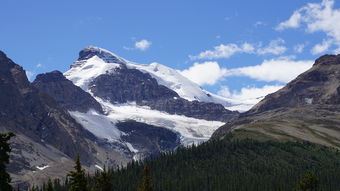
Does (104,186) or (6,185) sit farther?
(104,186)

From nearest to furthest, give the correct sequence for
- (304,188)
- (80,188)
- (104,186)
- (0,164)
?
(0,164) → (80,188) → (104,186) → (304,188)

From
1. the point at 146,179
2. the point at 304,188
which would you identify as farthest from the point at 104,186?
the point at 304,188

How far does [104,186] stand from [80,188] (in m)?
6.84

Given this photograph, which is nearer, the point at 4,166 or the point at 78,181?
the point at 4,166

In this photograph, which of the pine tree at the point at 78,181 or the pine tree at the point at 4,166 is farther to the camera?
the pine tree at the point at 78,181

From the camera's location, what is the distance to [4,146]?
49594 millimetres

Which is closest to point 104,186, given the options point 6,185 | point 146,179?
point 146,179

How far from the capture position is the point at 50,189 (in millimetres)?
56781

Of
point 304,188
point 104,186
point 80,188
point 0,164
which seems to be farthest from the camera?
point 304,188

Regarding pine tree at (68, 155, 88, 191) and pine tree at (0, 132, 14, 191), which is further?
pine tree at (68, 155, 88, 191)

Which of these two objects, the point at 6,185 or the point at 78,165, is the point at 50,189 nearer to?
the point at 78,165

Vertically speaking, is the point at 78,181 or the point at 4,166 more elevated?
the point at 4,166

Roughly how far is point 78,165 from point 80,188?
2612mm

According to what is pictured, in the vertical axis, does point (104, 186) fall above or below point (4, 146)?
below
